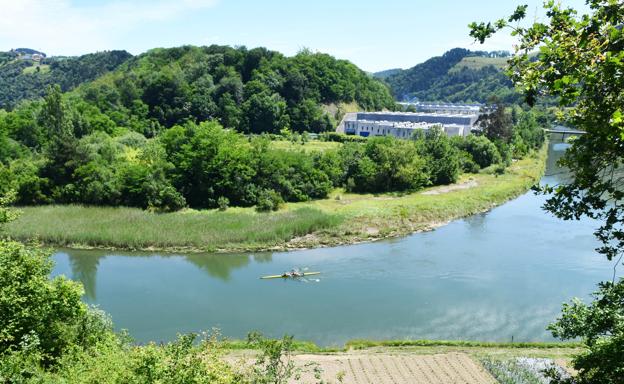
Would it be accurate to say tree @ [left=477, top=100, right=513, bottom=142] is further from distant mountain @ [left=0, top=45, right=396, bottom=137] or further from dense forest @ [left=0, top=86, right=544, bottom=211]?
distant mountain @ [left=0, top=45, right=396, bottom=137]

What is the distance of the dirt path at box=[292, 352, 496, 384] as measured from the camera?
16.3 metres

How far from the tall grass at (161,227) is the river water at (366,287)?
1191mm

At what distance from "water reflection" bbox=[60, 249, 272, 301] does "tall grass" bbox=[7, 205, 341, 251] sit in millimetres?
767

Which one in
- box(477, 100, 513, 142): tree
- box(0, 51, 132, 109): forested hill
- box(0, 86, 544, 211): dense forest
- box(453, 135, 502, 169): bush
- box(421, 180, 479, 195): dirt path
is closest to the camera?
box(0, 86, 544, 211): dense forest

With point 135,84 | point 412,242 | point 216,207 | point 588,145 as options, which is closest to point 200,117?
point 135,84

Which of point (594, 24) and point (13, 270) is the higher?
point (594, 24)

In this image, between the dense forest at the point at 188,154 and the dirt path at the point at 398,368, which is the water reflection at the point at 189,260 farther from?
the dirt path at the point at 398,368

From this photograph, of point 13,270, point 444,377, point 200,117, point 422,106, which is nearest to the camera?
point 13,270

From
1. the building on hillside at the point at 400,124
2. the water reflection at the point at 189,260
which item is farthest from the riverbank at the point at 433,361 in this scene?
the building on hillside at the point at 400,124

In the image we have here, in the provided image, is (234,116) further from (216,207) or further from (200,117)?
(216,207)

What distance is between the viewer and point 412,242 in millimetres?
33344

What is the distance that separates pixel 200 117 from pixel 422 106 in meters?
74.7

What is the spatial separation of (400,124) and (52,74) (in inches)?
4736

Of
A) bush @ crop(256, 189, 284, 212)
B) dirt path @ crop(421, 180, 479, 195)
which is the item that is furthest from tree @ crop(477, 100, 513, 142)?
bush @ crop(256, 189, 284, 212)
